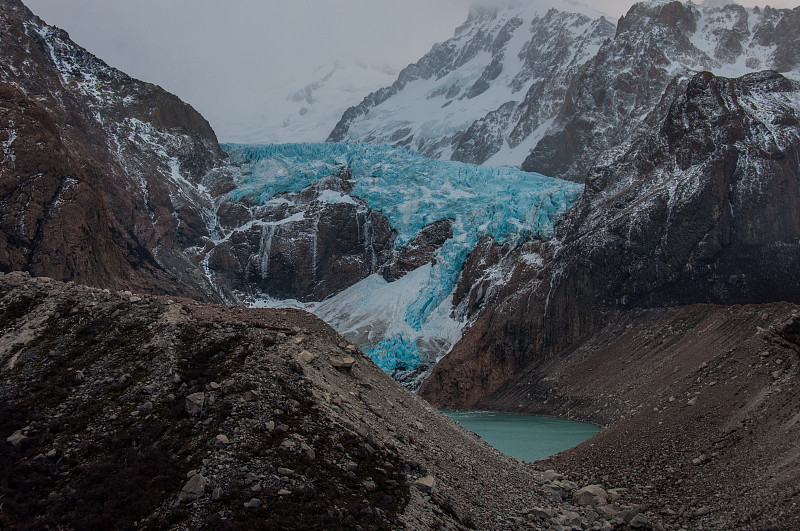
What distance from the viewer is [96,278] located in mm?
56094

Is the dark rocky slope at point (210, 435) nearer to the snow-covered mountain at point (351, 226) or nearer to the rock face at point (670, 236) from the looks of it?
the rock face at point (670, 236)

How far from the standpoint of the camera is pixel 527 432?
153ft

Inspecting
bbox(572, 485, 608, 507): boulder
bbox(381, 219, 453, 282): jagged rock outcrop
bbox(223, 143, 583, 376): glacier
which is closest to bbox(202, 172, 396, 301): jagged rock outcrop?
bbox(223, 143, 583, 376): glacier

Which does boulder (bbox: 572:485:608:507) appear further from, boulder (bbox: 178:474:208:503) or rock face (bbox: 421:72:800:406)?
rock face (bbox: 421:72:800:406)

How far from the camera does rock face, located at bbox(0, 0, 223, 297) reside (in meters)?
54.2

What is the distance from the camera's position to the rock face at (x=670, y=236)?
56156 millimetres

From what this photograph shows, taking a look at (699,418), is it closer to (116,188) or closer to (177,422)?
(177,422)

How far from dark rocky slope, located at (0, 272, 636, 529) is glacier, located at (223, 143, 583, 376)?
66684 millimetres

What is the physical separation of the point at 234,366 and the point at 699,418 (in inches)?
671

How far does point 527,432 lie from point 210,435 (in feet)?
125

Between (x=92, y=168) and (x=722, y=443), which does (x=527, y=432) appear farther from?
(x=92, y=168)

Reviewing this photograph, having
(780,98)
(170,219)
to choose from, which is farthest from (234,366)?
(170,219)

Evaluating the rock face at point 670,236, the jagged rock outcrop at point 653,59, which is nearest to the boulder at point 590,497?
the rock face at point 670,236

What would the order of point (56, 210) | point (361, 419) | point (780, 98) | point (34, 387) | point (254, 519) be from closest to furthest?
point (254, 519) < point (34, 387) < point (361, 419) < point (56, 210) < point (780, 98)
